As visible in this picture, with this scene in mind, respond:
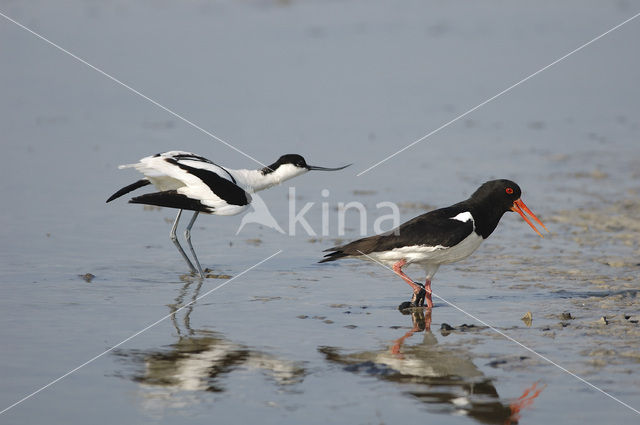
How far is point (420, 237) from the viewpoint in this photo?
774 cm

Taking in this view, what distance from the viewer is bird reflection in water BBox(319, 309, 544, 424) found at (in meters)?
5.53

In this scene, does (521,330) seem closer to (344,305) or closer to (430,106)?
(344,305)

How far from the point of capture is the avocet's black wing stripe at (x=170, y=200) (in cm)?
862

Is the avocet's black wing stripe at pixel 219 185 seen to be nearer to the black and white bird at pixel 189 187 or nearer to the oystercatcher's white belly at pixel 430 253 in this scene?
the black and white bird at pixel 189 187

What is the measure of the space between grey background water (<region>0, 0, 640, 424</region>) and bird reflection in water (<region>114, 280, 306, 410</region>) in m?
0.02

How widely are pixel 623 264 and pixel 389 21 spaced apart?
14.6 m

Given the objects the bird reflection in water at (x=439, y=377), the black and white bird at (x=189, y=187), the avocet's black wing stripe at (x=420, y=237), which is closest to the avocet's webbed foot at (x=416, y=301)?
the avocet's black wing stripe at (x=420, y=237)

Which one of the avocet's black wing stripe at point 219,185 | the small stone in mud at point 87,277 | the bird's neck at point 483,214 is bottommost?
the small stone in mud at point 87,277

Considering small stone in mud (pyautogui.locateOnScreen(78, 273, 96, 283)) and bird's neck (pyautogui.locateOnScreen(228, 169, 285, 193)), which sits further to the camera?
bird's neck (pyautogui.locateOnScreen(228, 169, 285, 193))

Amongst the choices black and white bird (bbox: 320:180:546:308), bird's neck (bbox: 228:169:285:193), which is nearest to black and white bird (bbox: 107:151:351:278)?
bird's neck (bbox: 228:169:285:193)

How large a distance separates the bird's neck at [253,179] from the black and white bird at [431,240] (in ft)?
5.89

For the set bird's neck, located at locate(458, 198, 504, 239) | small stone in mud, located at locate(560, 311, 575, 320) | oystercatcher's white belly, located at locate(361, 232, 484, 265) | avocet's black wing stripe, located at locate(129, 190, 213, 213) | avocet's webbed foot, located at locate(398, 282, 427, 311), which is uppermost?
avocet's black wing stripe, located at locate(129, 190, 213, 213)

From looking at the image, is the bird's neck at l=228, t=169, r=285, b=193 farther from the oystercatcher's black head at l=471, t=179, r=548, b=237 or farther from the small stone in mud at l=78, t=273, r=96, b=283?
the oystercatcher's black head at l=471, t=179, r=548, b=237

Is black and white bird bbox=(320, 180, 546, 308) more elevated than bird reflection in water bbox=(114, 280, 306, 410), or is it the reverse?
black and white bird bbox=(320, 180, 546, 308)
